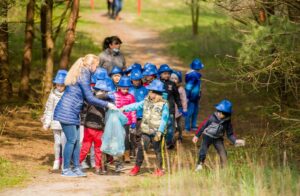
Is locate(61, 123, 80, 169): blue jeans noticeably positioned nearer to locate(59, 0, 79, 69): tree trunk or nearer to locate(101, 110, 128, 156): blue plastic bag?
locate(101, 110, 128, 156): blue plastic bag

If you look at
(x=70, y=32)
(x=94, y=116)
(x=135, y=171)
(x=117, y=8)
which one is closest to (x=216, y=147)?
(x=135, y=171)

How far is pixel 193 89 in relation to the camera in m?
14.9

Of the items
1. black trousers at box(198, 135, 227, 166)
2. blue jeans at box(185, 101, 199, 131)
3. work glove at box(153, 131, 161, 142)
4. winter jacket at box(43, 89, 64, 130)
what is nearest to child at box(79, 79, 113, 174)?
winter jacket at box(43, 89, 64, 130)

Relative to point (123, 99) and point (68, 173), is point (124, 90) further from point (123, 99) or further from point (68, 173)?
point (68, 173)

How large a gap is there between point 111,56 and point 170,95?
131cm

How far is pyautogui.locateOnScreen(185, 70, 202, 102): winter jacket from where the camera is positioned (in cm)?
1481

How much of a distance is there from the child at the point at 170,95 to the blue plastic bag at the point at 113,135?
6.88 feet

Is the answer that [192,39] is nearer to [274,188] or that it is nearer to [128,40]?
[128,40]

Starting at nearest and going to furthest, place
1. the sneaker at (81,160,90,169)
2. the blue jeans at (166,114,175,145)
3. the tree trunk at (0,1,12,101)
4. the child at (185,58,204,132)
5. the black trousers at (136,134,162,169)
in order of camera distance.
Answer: the black trousers at (136,134,162,169) → the sneaker at (81,160,90,169) → the blue jeans at (166,114,175,145) → the child at (185,58,204,132) → the tree trunk at (0,1,12,101)

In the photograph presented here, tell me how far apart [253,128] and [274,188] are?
25.3 feet

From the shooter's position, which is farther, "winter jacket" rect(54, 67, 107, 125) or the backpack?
the backpack

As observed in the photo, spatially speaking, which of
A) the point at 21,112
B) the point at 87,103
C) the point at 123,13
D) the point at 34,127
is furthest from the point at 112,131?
the point at 123,13

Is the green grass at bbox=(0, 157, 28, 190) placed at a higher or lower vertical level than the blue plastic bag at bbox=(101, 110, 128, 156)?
lower

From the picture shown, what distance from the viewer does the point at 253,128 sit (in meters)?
15.6
